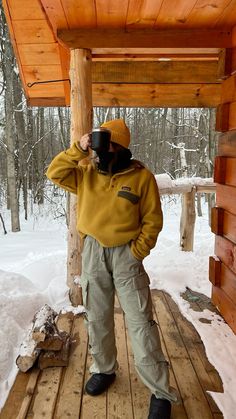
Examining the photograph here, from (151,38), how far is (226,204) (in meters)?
1.77

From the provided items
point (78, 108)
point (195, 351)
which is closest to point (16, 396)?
point (195, 351)

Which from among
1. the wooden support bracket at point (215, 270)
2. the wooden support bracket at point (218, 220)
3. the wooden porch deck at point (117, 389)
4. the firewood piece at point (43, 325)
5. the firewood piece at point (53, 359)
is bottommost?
the wooden porch deck at point (117, 389)

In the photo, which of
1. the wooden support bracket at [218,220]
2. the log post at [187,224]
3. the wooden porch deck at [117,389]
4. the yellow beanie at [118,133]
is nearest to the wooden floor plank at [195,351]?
→ the wooden porch deck at [117,389]

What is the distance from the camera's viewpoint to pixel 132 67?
443 centimetres

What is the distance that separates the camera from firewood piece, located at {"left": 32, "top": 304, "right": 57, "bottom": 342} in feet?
5.38

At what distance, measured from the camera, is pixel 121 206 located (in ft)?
7.55

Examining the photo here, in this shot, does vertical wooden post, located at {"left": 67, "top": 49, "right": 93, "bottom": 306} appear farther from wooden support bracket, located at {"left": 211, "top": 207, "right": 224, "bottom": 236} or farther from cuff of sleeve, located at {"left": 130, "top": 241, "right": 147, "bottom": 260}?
cuff of sleeve, located at {"left": 130, "top": 241, "right": 147, "bottom": 260}

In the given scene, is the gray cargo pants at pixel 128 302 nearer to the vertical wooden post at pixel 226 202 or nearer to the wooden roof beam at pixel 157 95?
the vertical wooden post at pixel 226 202

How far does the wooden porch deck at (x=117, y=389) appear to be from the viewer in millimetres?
2402

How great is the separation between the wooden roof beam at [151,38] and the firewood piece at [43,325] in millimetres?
2497

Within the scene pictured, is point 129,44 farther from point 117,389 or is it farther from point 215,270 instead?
point 117,389

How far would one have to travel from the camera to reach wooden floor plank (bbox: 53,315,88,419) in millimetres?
2422

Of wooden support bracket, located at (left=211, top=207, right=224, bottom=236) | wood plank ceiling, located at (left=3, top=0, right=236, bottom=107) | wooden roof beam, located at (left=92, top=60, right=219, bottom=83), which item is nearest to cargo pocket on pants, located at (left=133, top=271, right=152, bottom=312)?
wooden support bracket, located at (left=211, top=207, right=224, bottom=236)

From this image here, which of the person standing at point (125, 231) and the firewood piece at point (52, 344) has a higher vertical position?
the person standing at point (125, 231)
